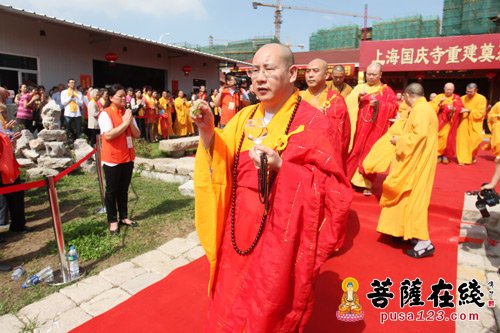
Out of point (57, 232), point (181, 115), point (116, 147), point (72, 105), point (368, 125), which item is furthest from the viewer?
point (181, 115)

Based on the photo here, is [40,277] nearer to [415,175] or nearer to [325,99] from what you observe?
[325,99]

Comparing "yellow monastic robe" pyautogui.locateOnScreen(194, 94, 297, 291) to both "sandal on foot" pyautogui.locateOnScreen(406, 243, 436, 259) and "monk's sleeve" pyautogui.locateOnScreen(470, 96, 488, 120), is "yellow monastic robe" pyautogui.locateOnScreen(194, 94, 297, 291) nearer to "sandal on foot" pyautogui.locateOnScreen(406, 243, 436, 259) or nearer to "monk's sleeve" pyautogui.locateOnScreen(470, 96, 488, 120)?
"sandal on foot" pyautogui.locateOnScreen(406, 243, 436, 259)

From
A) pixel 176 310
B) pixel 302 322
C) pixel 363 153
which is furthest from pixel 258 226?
pixel 363 153

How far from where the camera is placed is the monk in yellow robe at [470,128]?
8.93m

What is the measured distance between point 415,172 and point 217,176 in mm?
2621

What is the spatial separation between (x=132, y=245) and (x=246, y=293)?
2.63 metres

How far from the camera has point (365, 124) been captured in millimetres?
5730

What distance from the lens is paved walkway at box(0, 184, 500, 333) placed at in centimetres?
276

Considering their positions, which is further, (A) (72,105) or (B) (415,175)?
(A) (72,105)

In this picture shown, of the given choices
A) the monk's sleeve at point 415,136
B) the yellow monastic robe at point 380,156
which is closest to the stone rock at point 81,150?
the yellow monastic robe at point 380,156

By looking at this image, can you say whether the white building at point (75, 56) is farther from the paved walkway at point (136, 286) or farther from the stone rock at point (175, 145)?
the paved walkway at point (136, 286)

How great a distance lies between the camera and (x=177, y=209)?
5.45m

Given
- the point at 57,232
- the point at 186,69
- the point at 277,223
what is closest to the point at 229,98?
the point at 57,232

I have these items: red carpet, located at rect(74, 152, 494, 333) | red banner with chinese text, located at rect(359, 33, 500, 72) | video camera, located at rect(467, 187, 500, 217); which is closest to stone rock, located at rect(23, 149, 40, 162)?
red carpet, located at rect(74, 152, 494, 333)
